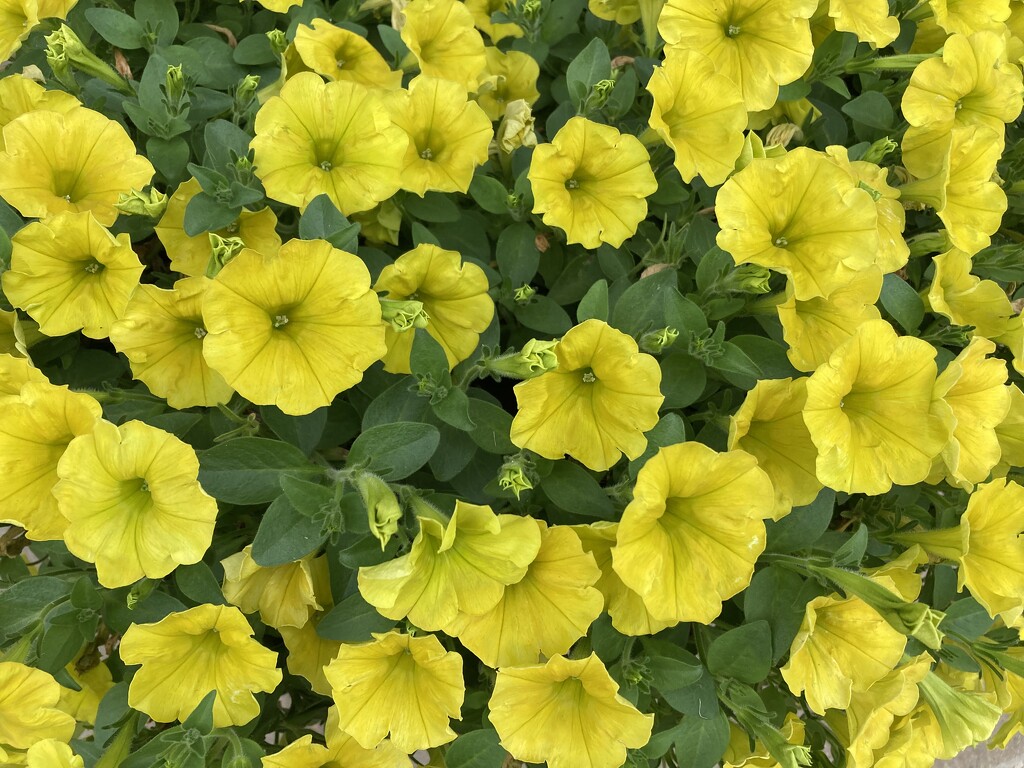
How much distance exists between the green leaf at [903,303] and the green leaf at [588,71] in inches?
18.7

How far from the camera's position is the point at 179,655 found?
0.87 meters

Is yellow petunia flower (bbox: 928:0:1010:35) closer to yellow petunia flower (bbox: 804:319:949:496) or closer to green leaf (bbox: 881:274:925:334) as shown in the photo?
green leaf (bbox: 881:274:925:334)

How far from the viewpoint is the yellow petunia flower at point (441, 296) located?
36.1 inches

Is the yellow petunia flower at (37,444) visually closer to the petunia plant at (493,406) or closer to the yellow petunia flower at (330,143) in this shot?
the petunia plant at (493,406)

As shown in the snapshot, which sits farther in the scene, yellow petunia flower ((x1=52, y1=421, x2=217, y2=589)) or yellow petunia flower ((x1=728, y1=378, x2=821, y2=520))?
yellow petunia flower ((x1=728, y1=378, x2=821, y2=520))

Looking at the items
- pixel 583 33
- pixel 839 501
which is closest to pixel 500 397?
pixel 839 501

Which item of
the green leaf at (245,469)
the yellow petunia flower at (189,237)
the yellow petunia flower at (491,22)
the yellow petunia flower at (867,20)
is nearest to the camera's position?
the green leaf at (245,469)

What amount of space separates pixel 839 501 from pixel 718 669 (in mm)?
321

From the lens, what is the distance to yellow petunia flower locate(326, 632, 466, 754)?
812 mm

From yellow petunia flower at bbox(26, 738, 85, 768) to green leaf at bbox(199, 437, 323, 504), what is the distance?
27 centimetres

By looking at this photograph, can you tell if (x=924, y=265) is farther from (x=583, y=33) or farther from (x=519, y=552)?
(x=519, y=552)

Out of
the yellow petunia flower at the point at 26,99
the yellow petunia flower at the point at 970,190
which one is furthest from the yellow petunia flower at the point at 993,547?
the yellow petunia flower at the point at 26,99

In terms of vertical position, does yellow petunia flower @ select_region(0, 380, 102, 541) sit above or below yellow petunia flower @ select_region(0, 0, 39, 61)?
below

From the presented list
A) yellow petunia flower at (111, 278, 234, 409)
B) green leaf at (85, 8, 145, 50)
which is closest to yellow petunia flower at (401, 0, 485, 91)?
green leaf at (85, 8, 145, 50)
